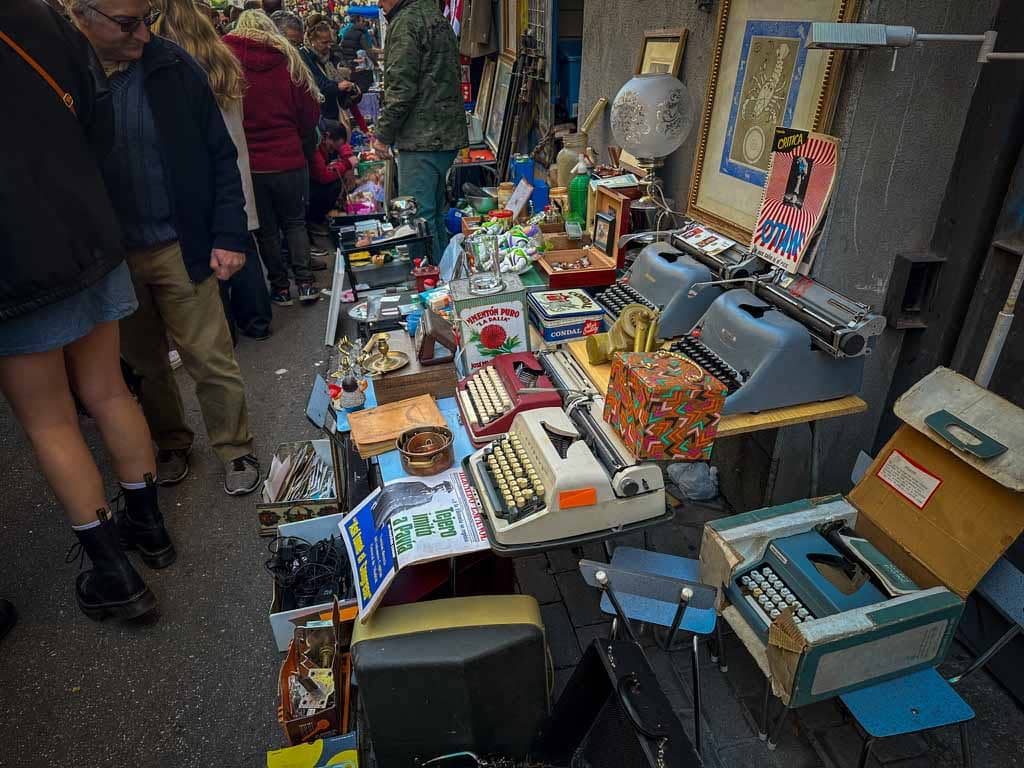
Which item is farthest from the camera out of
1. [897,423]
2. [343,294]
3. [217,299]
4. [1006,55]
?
[343,294]

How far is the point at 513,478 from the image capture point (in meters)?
1.92

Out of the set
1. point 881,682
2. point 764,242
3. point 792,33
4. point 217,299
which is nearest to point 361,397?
point 217,299

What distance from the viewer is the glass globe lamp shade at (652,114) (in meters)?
2.90

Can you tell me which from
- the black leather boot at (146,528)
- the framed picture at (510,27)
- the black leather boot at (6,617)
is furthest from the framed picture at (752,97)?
the framed picture at (510,27)

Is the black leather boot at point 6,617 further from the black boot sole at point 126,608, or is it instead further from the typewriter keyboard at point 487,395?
the typewriter keyboard at point 487,395

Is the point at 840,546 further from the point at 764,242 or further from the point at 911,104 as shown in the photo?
the point at 911,104

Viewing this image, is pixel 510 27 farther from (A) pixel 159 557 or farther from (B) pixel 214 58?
(A) pixel 159 557

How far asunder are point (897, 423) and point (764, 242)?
1005mm

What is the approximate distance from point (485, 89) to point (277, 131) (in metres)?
4.08

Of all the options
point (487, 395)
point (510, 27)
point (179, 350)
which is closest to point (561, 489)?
point (487, 395)

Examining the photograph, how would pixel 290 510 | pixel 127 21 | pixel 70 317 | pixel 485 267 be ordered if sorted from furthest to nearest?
1. pixel 485 267
2. pixel 290 510
3. pixel 127 21
4. pixel 70 317

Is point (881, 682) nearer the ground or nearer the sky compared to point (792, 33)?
nearer the ground

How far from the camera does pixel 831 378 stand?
2.19m

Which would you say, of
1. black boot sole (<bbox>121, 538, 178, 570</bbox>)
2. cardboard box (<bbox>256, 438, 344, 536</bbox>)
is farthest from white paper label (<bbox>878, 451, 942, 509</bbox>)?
black boot sole (<bbox>121, 538, 178, 570</bbox>)
